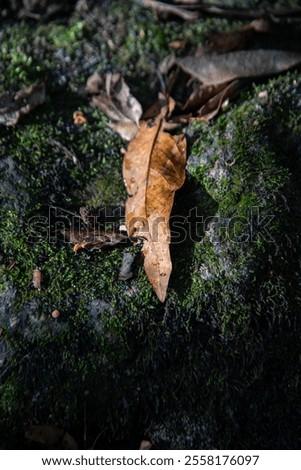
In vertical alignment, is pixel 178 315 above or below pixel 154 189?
below

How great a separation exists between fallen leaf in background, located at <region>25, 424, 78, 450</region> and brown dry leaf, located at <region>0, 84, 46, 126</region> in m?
1.79

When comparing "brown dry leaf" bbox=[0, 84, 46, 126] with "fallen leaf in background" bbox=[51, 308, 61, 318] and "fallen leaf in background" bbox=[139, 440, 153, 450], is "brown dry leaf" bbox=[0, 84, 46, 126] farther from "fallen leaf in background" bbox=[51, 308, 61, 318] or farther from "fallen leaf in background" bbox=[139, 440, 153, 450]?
"fallen leaf in background" bbox=[139, 440, 153, 450]

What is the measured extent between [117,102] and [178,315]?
154cm

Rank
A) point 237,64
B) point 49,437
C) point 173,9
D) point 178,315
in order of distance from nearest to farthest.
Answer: point 49,437, point 178,315, point 237,64, point 173,9

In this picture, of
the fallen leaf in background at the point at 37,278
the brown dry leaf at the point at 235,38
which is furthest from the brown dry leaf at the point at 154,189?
the brown dry leaf at the point at 235,38

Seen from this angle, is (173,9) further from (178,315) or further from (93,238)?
(178,315)

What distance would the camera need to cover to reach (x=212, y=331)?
2375 mm

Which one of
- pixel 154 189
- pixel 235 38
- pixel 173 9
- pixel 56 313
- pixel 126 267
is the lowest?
pixel 56 313

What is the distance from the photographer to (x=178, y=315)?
2.38m

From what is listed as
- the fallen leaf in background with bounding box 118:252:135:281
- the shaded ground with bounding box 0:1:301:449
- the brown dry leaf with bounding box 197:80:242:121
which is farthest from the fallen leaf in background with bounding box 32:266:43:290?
the brown dry leaf with bounding box 197:80:242:121

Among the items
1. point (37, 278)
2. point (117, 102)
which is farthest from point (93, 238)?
point (117, 102)

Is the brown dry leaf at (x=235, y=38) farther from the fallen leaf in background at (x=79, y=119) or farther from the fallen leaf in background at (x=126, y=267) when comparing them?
the fallen leaf in background at (x=126, y=267)

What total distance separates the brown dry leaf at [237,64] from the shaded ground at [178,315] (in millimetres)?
420

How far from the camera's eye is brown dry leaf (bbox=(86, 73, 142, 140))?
3027 millimetres
